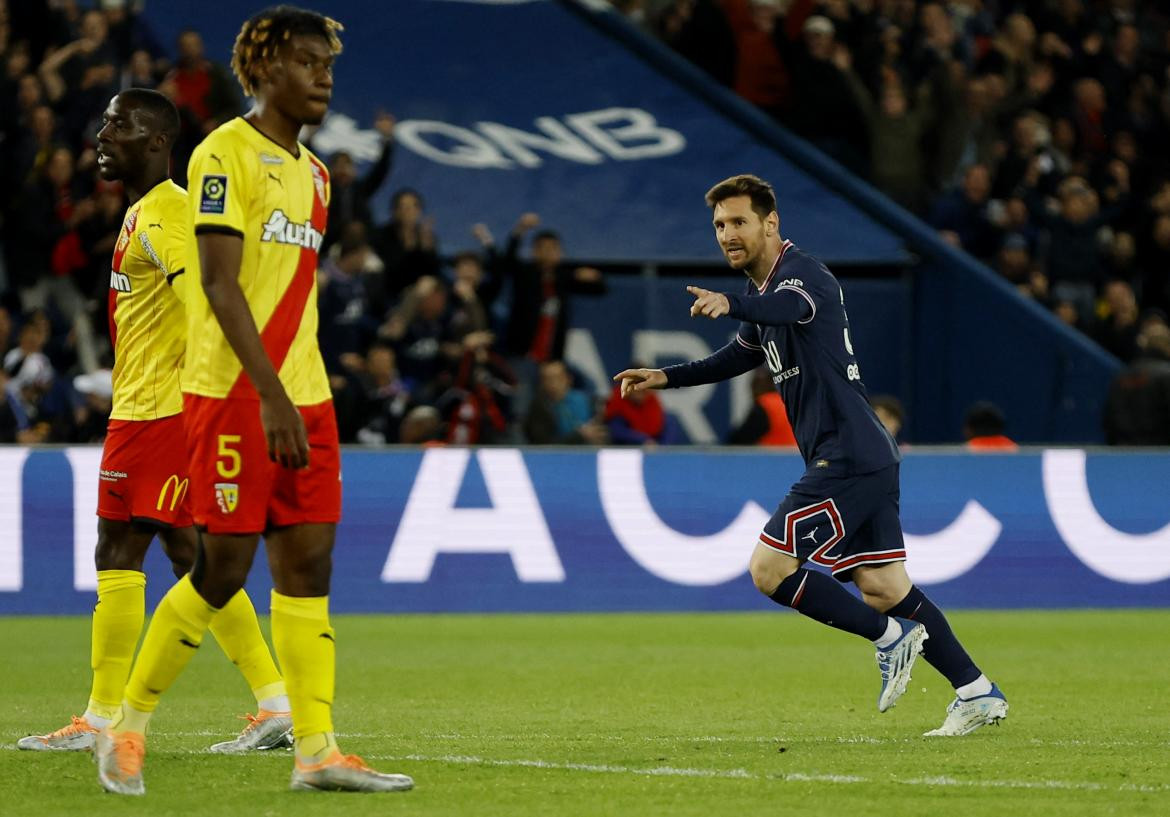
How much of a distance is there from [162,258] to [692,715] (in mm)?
3026

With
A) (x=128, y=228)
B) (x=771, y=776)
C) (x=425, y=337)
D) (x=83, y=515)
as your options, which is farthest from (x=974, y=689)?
(x=425, y=337)

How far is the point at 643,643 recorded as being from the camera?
40.1 feet

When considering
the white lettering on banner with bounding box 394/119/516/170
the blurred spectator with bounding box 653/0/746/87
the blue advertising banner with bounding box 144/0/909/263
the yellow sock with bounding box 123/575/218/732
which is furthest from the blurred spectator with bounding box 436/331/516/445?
the yellow sock with bounding box 123/575/218/732

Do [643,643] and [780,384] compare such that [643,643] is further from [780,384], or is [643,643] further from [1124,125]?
[1124,125]

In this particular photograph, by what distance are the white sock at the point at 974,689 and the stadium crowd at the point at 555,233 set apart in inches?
311

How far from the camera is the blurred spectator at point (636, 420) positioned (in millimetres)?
16516

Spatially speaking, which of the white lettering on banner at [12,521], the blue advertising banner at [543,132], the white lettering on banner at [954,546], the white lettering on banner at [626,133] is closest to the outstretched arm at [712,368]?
the white lettering on banner at [954,546]

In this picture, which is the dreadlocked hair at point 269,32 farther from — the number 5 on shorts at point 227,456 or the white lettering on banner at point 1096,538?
the white lettering on banner at point 1096,538

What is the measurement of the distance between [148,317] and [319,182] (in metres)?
1.38

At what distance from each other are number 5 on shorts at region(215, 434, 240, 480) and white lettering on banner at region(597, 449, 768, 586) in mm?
8271

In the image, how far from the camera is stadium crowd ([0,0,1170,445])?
53.0 feet

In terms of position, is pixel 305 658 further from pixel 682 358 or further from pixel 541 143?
pixel 541 143

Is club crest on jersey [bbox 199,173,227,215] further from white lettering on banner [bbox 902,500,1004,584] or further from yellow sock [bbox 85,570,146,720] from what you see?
white lettering on banner [bbox 902,500,1004,584]

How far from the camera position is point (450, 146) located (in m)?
19.5
